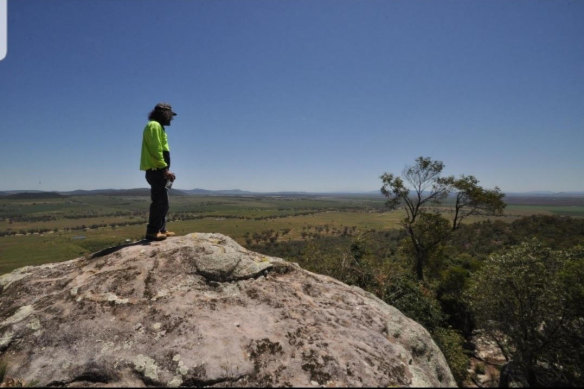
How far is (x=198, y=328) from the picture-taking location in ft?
16.9

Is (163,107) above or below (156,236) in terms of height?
above

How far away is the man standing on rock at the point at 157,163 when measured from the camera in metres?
8.20

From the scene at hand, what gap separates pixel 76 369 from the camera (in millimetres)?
4547

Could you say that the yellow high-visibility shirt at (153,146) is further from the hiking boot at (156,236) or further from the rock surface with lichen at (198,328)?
the rock surface with lichen at (198,328)

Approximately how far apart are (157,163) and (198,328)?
17.1 feet

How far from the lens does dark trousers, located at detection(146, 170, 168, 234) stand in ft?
28.2

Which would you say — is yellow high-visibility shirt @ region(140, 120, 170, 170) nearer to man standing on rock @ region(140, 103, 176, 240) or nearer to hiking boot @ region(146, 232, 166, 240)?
man standing on rock @ region(140, 103, 176, 240)

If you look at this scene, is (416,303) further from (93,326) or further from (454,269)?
(93,326)

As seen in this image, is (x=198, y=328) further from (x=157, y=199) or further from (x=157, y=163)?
(x=157, y=163)

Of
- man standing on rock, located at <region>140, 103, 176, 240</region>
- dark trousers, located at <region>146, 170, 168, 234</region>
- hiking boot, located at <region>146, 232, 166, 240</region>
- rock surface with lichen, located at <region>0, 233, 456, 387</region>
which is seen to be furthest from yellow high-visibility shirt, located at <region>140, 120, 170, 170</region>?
rock surface with lichen, located at <region>0, 233, 456, 387</region>

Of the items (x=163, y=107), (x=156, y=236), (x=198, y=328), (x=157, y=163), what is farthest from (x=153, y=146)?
(x=198, y=328)

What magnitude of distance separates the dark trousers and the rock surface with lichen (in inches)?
45.0

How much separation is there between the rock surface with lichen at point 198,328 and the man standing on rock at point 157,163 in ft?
4.08

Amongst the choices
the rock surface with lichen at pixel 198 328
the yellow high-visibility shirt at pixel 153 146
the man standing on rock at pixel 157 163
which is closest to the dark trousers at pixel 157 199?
the man standing on rock at pixel 157 163
